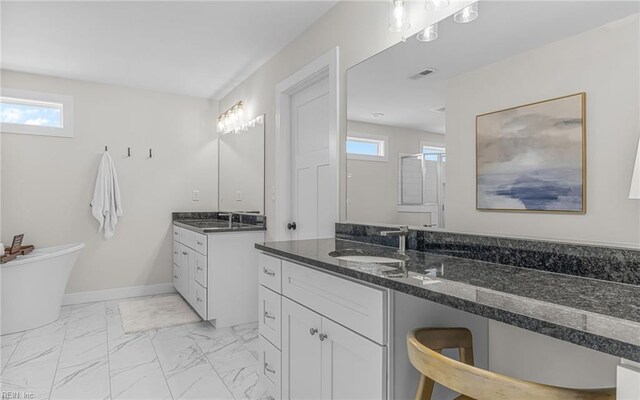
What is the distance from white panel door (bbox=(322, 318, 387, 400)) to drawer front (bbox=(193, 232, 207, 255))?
6.46 feet

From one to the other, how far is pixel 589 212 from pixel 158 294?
4.31 m

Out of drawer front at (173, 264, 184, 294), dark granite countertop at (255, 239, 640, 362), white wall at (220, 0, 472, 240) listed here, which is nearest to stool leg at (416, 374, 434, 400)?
dark granite countertop at (255, 239, 640, 362)

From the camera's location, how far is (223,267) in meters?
3.19

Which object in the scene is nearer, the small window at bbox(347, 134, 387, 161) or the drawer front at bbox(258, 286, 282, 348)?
the drawer front at bbox(258, 286, 282, 348)

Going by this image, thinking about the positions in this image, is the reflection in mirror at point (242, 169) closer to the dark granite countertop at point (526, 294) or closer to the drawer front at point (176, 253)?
the drawer front at point (176, 253)

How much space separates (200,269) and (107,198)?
1546 mm

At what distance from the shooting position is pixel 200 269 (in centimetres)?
328

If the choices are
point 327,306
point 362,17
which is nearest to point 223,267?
point 327,306

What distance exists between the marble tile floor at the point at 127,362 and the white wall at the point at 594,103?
69.4 inches

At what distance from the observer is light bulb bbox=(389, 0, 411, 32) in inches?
70.6

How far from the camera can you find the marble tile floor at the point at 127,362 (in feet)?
7.06

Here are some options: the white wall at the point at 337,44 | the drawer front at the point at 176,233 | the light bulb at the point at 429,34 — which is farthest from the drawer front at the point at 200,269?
the light bulb at the point at 429,34

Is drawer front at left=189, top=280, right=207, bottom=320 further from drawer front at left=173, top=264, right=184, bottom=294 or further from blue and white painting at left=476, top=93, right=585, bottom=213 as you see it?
blue and white painting at left=476, top=93, right=585, bottom=213

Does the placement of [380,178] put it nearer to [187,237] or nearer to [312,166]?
[312,166]
